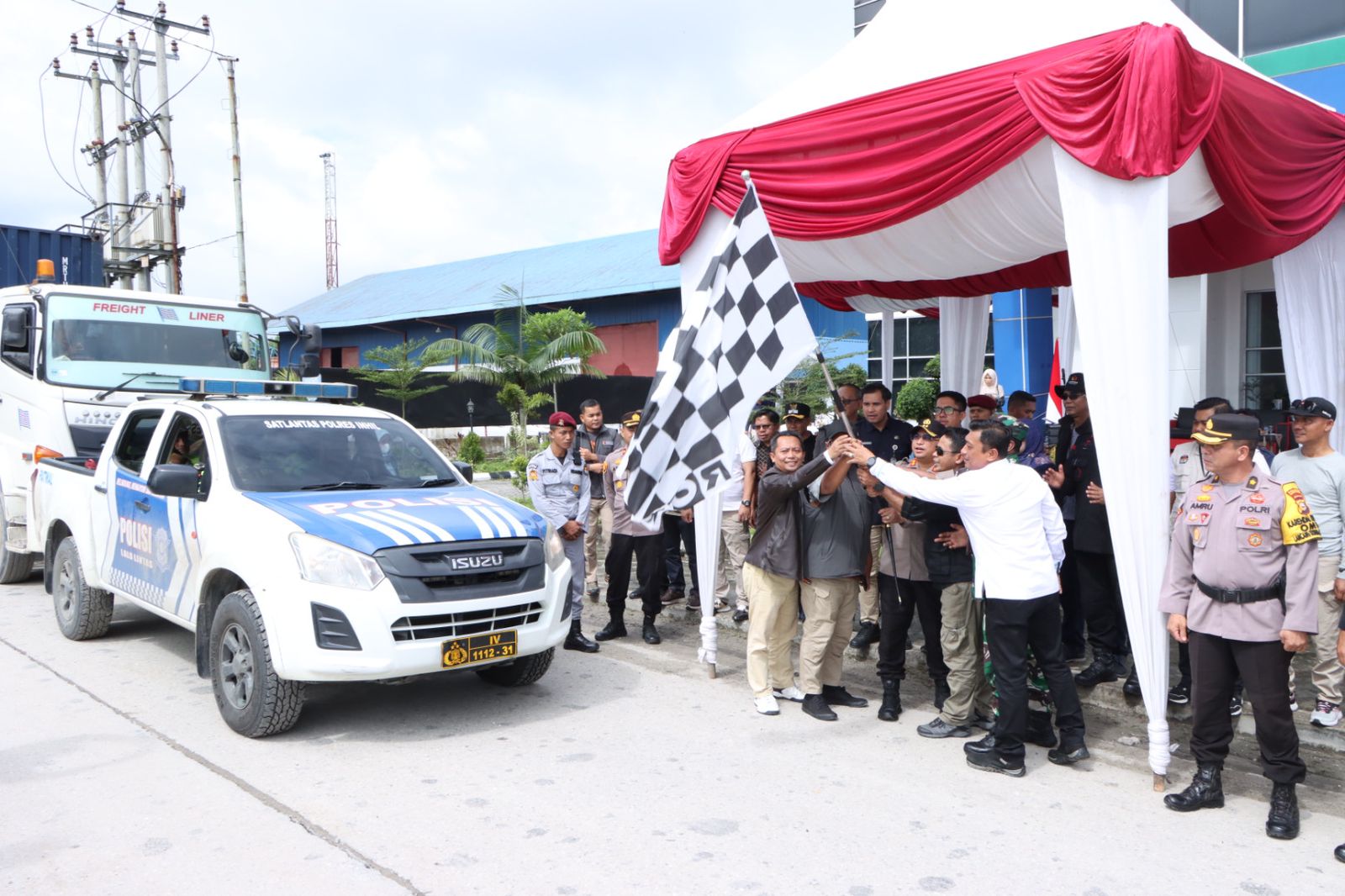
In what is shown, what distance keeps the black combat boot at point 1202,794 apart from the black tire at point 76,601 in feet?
23.7

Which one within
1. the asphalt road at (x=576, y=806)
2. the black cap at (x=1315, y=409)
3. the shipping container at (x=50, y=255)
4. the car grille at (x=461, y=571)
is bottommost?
the asphalt road at (x=576, y=806)

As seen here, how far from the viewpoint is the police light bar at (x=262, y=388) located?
7.54 metres

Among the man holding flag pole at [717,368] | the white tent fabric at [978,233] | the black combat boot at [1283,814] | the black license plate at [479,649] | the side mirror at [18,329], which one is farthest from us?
the side mirror at [18,329]

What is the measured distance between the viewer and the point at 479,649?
5.38m

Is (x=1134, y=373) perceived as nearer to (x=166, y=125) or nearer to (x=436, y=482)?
(x=436, y=482)

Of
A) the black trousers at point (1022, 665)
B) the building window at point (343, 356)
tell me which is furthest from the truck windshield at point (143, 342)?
the building window at point (343, 356)

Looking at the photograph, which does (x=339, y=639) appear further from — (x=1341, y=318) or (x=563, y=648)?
(x=1341, y=318)

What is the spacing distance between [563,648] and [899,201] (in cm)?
414

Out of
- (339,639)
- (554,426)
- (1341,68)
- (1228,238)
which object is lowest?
(339,639)

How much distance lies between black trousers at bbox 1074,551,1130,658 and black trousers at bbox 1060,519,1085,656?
332 mm

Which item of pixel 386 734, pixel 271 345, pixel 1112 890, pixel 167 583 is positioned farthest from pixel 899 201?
pixel 271 345

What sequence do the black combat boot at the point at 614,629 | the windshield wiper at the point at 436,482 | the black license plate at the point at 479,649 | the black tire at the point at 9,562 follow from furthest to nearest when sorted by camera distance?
the black tire at the point at 9,562 → the black combat boot at the point at 614,629 → the windshield wiper at the point at 436,482 → the black license plate at the point at 479,649

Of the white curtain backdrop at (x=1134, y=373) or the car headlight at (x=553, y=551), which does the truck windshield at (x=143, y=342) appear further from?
the white curtain backdrop at (x=1134, y=373)

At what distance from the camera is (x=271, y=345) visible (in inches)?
441
